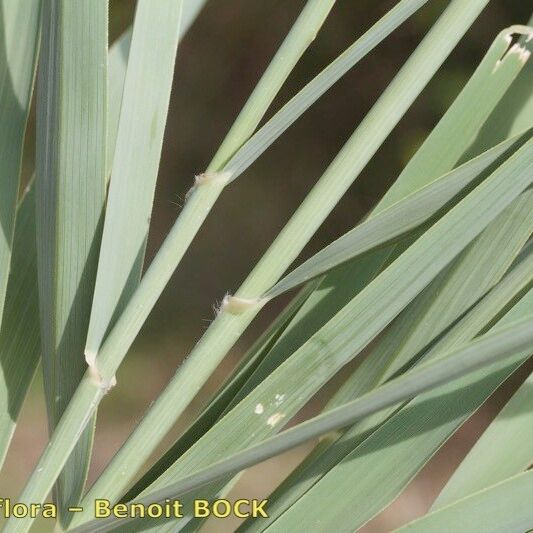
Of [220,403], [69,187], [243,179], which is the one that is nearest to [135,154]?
[69,187]

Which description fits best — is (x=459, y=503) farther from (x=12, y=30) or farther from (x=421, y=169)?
(x=12, y=30)

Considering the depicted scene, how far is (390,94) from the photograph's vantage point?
0.32m

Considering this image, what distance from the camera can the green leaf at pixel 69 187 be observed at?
30 cm

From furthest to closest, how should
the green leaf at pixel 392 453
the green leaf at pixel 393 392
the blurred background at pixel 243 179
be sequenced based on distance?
the blurred background at pixel 243 179
the green leaf at pixel 392 453
the green leaf at pixel 393 392

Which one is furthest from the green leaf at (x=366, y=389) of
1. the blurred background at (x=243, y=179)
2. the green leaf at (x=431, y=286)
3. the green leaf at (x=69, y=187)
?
the blurred background at (x=243, y=179)

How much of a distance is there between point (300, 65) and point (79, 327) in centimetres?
61

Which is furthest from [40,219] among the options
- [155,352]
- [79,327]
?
[155,352]

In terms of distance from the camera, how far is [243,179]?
90 centimetres

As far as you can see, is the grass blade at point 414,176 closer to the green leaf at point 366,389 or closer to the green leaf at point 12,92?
the green leaf at point 366,389

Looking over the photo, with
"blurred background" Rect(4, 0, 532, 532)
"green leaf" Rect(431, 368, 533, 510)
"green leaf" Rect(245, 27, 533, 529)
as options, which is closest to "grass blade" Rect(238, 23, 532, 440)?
"green leaf" Rect(245, 27, 533, 529)

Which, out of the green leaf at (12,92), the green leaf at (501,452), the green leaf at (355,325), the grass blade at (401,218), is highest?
the green leaf at (12,92)

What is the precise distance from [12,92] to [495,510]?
1.05 ft

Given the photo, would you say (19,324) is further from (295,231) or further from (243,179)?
(243,179)

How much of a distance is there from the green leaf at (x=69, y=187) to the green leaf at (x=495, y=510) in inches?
7.3
